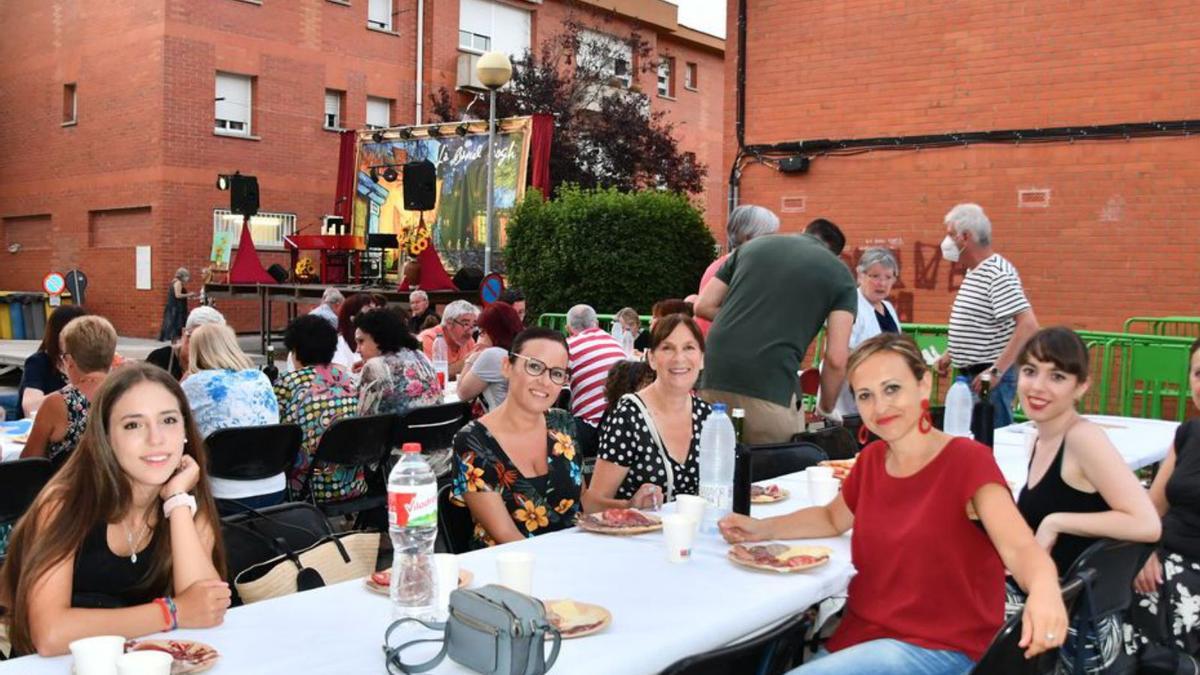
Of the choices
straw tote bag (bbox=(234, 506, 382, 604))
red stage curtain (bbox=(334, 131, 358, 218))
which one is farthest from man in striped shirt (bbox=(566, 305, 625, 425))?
red stage curtain (bbox=(334, 131, 358, 218))

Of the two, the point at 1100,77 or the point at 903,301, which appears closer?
the point at 1100,77

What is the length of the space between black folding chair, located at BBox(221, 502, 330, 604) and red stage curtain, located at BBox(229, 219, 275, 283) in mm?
16649

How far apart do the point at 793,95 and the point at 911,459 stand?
10735 mm

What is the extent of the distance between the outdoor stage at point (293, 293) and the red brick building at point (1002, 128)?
5595mm

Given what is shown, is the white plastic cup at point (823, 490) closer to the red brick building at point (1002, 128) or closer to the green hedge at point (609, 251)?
the red brick building at point (1002, 128)

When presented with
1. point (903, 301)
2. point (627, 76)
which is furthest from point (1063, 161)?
point (627, 76)

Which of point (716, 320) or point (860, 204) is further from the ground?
point (860, 204)

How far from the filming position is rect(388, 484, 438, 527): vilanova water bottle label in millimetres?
2506

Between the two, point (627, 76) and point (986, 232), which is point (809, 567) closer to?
point (986, 232)

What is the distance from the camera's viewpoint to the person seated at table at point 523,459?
11.6ft

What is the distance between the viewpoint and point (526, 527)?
143 inches

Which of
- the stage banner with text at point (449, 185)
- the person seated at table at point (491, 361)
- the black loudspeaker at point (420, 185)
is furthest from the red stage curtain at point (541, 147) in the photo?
the person seated at table at point (491, 361)

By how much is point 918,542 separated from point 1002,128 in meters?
9.87

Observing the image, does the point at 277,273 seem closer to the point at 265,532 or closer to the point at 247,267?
the point at 247,267
